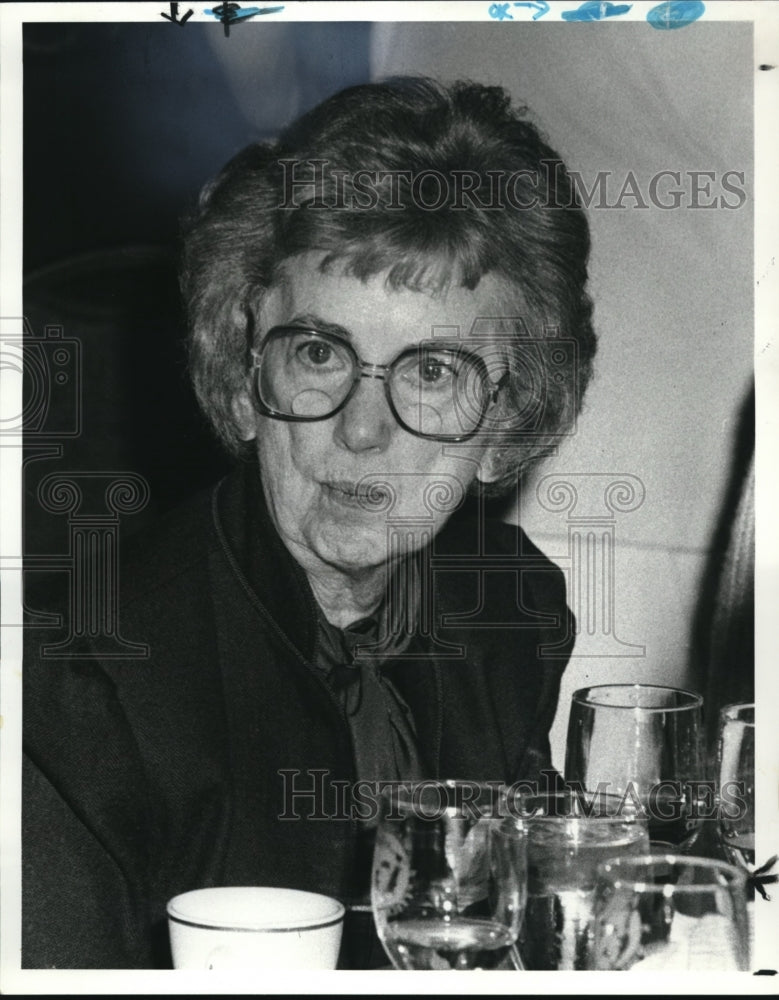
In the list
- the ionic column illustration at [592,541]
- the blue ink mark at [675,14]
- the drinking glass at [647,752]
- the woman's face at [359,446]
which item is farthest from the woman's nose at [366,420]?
the blue ink mark at [675,14]

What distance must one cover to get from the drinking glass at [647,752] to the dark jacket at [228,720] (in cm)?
4

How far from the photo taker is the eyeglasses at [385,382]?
1.08 m

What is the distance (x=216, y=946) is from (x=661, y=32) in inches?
31.2

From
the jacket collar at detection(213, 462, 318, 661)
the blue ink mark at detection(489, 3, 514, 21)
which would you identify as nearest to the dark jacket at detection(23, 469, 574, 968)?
the jacket collar at detection(213, 462, 318, 661)

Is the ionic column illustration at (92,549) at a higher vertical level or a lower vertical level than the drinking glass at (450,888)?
higher

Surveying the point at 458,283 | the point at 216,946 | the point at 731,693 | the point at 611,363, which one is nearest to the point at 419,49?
the point at 458,283

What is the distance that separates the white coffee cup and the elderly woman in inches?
1.1

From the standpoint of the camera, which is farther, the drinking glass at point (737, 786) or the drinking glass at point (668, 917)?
the drinking glass at point (737, 786)

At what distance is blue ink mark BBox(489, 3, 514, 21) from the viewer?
3.64 feet

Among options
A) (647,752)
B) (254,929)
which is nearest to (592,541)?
(647,752)

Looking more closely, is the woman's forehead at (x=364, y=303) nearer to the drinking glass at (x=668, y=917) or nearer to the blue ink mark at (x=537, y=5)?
the blue ink mark at (x=537, y=5)

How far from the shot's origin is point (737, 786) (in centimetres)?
110

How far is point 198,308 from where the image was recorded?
1.09m

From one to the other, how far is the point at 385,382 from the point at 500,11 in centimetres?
32
